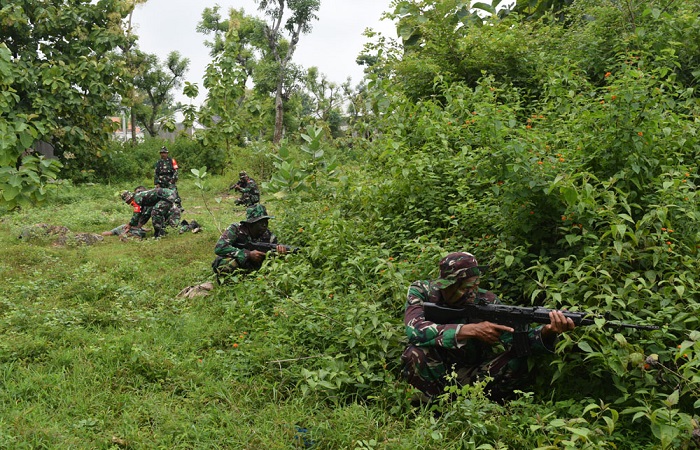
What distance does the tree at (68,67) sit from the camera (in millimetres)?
15523

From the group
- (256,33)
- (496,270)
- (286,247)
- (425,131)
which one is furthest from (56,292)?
(256,33)

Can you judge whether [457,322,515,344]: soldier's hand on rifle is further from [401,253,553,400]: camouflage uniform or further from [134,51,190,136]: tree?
[134,51,190,136]: tree

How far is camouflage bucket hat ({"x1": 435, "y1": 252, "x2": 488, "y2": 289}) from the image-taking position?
372cm

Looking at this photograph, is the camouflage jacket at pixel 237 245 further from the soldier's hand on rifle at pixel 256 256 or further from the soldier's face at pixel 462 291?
the soldier's face at pixel 462 291

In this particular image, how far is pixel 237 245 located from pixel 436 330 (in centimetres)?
348

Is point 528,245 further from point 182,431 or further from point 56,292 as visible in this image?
point 56,292

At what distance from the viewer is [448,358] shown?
3930 mm

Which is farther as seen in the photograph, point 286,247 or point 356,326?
point 286,247

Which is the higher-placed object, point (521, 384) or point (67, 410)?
point (67, 410)

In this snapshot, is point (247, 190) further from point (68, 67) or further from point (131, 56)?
point (131, 56)

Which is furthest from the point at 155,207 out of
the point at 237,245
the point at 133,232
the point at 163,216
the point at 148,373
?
the point at 148,373

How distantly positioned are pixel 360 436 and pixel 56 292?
4.30 meters

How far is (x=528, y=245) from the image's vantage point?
13.8 feet

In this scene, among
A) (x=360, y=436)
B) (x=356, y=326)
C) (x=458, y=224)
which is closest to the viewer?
(x=360, y=436)
